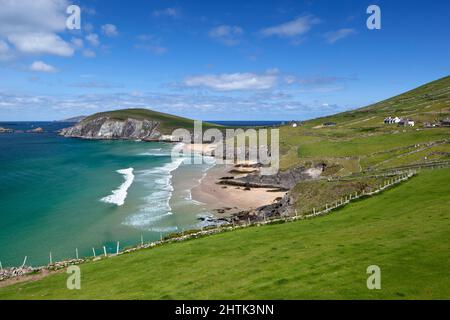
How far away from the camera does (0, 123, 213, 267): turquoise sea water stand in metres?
55.7

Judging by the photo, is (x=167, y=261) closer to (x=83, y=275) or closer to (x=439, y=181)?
(x=83, y=275)

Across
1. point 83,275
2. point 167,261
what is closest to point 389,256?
point 167,261

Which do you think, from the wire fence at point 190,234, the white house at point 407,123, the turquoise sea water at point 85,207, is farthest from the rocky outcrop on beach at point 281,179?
the white house at point 407,123

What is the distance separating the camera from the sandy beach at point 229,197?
75688 mm

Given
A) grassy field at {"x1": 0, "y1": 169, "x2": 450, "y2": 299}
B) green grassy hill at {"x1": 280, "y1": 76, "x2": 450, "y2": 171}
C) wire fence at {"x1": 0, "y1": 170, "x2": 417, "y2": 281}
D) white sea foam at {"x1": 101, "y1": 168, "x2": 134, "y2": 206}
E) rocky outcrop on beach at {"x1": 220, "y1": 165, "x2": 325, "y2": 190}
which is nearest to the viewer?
grassy field at {"x1": 0, "y1": 169, "x2": 450, "y2": 299}

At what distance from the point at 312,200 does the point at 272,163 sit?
5618cm

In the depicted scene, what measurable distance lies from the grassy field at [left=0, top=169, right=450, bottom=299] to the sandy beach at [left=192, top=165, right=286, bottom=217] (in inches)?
1345

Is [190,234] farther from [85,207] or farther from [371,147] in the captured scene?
[371,147]

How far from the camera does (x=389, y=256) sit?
899 inches

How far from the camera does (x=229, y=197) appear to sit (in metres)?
86.0

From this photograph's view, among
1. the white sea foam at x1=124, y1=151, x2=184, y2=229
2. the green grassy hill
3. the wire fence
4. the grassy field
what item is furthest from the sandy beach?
the grassy field

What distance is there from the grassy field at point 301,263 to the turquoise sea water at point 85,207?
70.7 ft

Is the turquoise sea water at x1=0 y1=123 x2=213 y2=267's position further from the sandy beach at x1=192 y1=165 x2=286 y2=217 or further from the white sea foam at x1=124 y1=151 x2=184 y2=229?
the sandy beach at x1=192 y1=165 x2=286 y2=217

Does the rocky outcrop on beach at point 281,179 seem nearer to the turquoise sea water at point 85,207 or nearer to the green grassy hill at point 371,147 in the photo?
the green grassy hill at point 371,147
